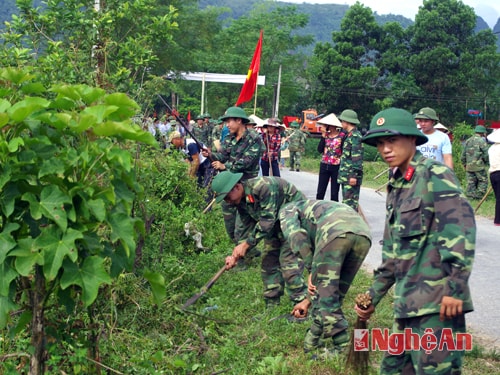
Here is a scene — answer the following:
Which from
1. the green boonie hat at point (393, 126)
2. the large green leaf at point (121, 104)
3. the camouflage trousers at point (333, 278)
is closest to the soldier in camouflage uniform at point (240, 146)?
the camouflage trousers at point (333, 278)

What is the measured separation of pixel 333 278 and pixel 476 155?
1185cm

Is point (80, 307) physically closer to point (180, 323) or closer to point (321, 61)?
point (180, 323)

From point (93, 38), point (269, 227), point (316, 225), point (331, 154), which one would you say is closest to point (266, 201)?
point (269, 227)

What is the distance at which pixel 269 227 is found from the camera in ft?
20.2

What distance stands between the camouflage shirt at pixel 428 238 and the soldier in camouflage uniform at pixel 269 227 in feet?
7.66

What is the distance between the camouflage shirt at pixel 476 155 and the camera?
16062mm

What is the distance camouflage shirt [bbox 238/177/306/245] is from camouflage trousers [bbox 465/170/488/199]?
10847mm

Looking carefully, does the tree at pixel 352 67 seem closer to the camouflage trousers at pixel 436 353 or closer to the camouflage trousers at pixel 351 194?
the camouflage trousers at pixel 351 194

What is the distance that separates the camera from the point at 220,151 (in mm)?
9484

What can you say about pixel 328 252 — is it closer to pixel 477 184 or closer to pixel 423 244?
pixel 423 244

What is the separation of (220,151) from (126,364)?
17.3 feet

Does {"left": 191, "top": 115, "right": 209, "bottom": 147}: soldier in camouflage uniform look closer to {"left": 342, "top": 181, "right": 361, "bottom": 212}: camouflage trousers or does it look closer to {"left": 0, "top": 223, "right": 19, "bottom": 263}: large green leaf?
{"left": 342, "top": 181, "right": 361, "bottom": 212}: camouflage trousers

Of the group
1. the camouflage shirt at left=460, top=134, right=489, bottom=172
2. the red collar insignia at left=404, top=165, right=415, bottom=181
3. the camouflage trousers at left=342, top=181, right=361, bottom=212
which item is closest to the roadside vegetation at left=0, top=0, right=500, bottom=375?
the red collar insignia at left=404, top=165, right=415, bottom=181

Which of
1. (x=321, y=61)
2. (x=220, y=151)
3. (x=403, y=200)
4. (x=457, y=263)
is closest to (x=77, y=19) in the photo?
(x=220, y=151)
